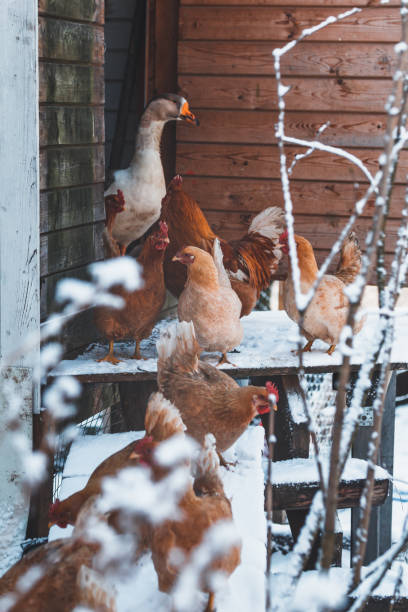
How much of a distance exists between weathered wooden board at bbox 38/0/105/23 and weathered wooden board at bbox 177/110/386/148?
4.78 feet

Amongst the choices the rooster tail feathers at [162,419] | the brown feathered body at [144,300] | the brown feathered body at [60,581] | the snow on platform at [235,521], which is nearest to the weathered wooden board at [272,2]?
the brown feathered body at [144,300]

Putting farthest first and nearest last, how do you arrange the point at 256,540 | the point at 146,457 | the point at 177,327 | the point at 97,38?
the point at 97,38
the point at 177,327
the point at 256,540
the point at 146,457

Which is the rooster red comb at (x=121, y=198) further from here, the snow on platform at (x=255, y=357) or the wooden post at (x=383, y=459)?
the wooden post at (x=383, y=459)

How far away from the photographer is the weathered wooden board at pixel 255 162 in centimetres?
454

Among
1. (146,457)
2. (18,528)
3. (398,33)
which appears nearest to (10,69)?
(146,457)

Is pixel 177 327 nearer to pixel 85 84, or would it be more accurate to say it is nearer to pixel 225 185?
pixel 85 84

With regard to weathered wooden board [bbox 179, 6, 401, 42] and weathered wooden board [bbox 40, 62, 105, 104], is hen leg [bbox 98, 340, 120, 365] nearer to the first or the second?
weathered wooden board [bbox 40, 62, 105, 104]

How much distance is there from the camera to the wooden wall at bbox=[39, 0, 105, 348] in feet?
9.32

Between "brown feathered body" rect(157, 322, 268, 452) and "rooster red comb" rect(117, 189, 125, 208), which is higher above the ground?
"rooster red comb" rect(117, 189, 125, 208)

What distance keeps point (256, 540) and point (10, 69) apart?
164 cm

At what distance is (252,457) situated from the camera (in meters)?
2.73

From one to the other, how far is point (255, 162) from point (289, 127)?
0.30 metres

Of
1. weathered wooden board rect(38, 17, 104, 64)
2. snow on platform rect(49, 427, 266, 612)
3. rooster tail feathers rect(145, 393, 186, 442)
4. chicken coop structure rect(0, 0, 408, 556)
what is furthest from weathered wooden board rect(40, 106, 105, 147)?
rooster tail feathers rect(145, 393, 186, 442)

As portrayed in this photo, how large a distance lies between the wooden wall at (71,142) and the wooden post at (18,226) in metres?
0.39
